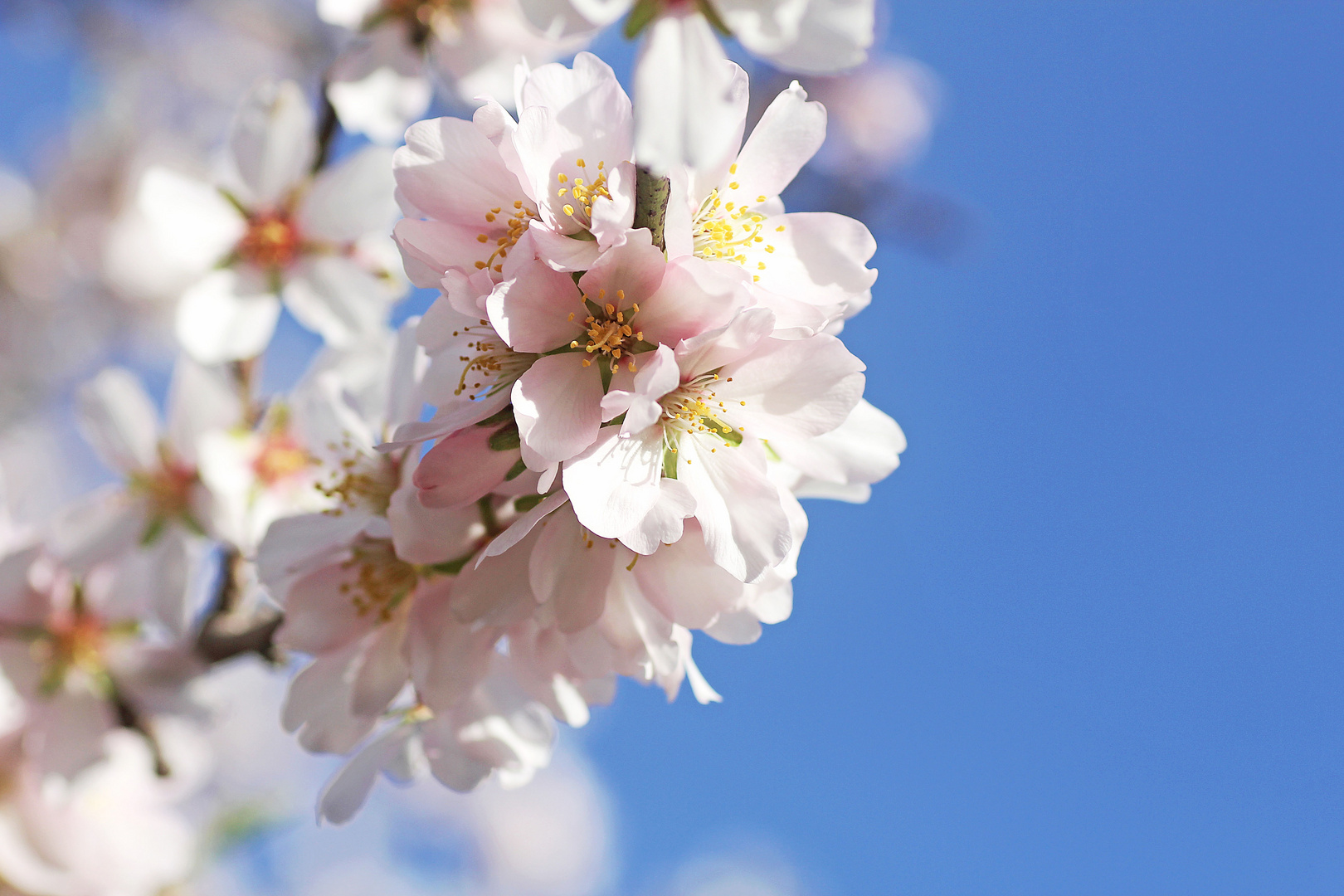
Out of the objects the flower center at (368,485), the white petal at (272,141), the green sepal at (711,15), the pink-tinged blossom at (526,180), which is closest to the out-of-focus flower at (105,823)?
the flower center at (368,485)

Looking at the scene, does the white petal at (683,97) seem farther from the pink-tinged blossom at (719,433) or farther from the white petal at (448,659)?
the white petal at (448,659)

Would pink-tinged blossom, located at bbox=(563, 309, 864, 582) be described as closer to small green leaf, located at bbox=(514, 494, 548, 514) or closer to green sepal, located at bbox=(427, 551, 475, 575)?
small green leaf, located at bbox=(514, 494, 548, 514)

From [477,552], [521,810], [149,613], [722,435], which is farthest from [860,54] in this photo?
[521,810]

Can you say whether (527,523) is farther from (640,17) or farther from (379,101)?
(379,101)

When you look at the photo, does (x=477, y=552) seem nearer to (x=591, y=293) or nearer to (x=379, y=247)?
(x=591, y=293)

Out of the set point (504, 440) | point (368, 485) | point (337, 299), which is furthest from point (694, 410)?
point (337, 299)

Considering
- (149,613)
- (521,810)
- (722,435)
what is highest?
(722,435)

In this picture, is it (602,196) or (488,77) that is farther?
(488,77)
